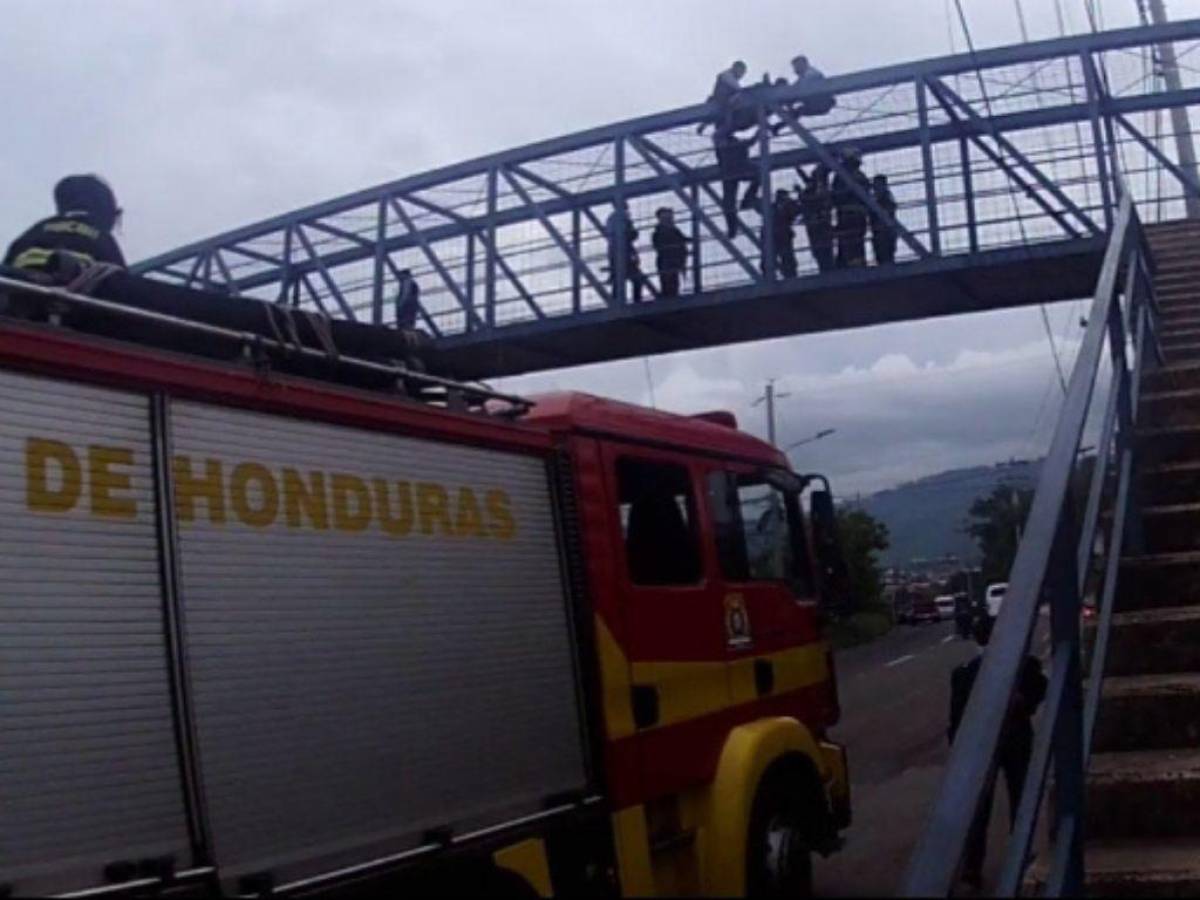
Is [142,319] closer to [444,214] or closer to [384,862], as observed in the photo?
[384,862]

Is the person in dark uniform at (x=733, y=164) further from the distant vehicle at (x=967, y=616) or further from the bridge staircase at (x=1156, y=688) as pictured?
the bridge staircase at (x=1156, y=688)

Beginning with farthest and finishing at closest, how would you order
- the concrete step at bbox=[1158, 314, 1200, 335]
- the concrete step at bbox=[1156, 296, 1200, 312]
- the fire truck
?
the concrete step at bbox=[1156, 296, 1200, 312]
the concrete step at bbox=[1158, 314, 1200, 335]
the fire truck

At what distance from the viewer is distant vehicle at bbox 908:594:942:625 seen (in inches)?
3027

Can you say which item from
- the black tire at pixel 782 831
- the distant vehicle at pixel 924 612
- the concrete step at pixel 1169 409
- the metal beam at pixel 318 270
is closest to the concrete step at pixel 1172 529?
the concrete step at pixel 1169 409

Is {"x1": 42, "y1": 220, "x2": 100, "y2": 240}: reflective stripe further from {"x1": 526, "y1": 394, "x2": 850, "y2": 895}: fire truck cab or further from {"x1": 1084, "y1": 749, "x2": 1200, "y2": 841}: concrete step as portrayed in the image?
{"x1": 1084, "y1": 749, "x2": 1200, "y2": 841}: concrete step

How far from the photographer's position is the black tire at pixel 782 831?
716cm

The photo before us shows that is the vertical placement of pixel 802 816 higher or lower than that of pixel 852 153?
lower

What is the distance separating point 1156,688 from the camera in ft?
16.7

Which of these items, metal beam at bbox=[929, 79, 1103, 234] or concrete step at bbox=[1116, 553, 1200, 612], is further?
metal beam at bbox=[929, 79, 1103, 234]

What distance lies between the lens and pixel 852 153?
21734 mm

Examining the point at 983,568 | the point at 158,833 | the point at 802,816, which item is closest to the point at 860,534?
the point at 983,568

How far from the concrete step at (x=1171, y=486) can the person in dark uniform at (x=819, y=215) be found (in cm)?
1401

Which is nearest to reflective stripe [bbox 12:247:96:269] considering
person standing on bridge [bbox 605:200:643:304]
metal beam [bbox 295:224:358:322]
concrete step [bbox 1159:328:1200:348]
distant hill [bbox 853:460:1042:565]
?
concrete step [bbox 1159:328:1200:348]

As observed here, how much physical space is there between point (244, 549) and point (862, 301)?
55.3 ft
